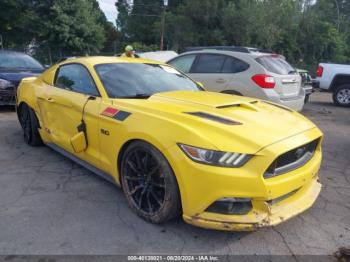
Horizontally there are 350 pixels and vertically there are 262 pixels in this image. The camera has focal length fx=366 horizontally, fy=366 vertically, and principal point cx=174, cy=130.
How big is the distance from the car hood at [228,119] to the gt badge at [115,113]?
0.19 m

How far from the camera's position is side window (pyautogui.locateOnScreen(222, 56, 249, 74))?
24.8 ft

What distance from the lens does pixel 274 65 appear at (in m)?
7.71

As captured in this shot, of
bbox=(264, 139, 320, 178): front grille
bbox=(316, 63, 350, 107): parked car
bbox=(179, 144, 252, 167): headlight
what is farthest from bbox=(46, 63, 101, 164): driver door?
bbox=(316, 63, 350, 107): parked car

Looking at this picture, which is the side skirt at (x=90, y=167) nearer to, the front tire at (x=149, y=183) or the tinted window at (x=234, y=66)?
the front tire at (x=149, y=183)

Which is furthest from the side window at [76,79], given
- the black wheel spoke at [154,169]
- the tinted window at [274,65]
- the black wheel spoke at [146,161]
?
the tinted window at [274,65]

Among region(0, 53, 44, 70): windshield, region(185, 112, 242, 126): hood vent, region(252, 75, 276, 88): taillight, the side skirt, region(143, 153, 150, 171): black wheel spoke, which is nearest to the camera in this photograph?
region(185, 112, 242, 126): hood vent

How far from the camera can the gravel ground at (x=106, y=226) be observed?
3.02 m

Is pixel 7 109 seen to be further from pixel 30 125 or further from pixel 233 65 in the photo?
pixel 233 65

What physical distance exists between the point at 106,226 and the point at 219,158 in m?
1.28

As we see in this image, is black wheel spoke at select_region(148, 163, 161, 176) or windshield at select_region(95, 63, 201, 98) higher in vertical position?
windshield at select_region(95, 63, 201, 98)

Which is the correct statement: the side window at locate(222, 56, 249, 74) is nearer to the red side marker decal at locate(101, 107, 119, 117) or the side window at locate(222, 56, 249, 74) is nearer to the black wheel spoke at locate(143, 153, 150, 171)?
the red side marker decal at locate(101, 107, 119, 117)

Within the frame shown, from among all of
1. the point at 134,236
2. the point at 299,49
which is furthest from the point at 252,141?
the point at 299,49

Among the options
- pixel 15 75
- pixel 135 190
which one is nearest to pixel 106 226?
pixel 135 190

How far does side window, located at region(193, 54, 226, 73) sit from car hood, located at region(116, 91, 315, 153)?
154 inches
